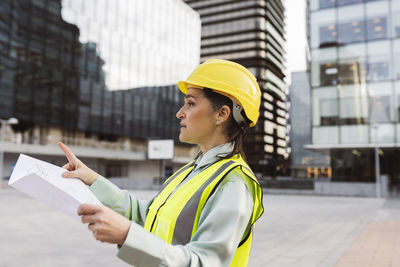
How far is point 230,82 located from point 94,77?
4890 cm

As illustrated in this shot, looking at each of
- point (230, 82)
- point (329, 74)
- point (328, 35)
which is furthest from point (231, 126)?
point (328, 35)

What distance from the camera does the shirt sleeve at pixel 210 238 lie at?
0.99m

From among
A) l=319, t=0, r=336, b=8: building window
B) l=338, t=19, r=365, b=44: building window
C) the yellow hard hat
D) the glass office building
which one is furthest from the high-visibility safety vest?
the glass office building

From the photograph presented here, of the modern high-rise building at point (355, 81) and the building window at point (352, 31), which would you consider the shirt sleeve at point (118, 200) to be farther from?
the building window at point (352, 31)

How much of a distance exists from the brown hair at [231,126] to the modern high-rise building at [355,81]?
27573 millimetres

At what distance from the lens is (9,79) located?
123ft

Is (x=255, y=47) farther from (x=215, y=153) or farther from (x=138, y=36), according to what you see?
(x=215, y=153)

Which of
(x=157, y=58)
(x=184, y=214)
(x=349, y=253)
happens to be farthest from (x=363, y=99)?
(x=157, y=58)

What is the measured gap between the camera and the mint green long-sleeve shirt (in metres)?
0.99

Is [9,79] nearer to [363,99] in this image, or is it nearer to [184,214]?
[363,99]

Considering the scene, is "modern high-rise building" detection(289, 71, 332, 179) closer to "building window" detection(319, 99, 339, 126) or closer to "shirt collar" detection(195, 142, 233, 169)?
"building window" detection(319, 99, 339, 126)

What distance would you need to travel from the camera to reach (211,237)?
1.12 meters

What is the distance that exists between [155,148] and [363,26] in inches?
1216

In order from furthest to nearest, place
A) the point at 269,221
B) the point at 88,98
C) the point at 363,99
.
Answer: the point at 88,98 < the point at 363,99 < the point at 269,221
